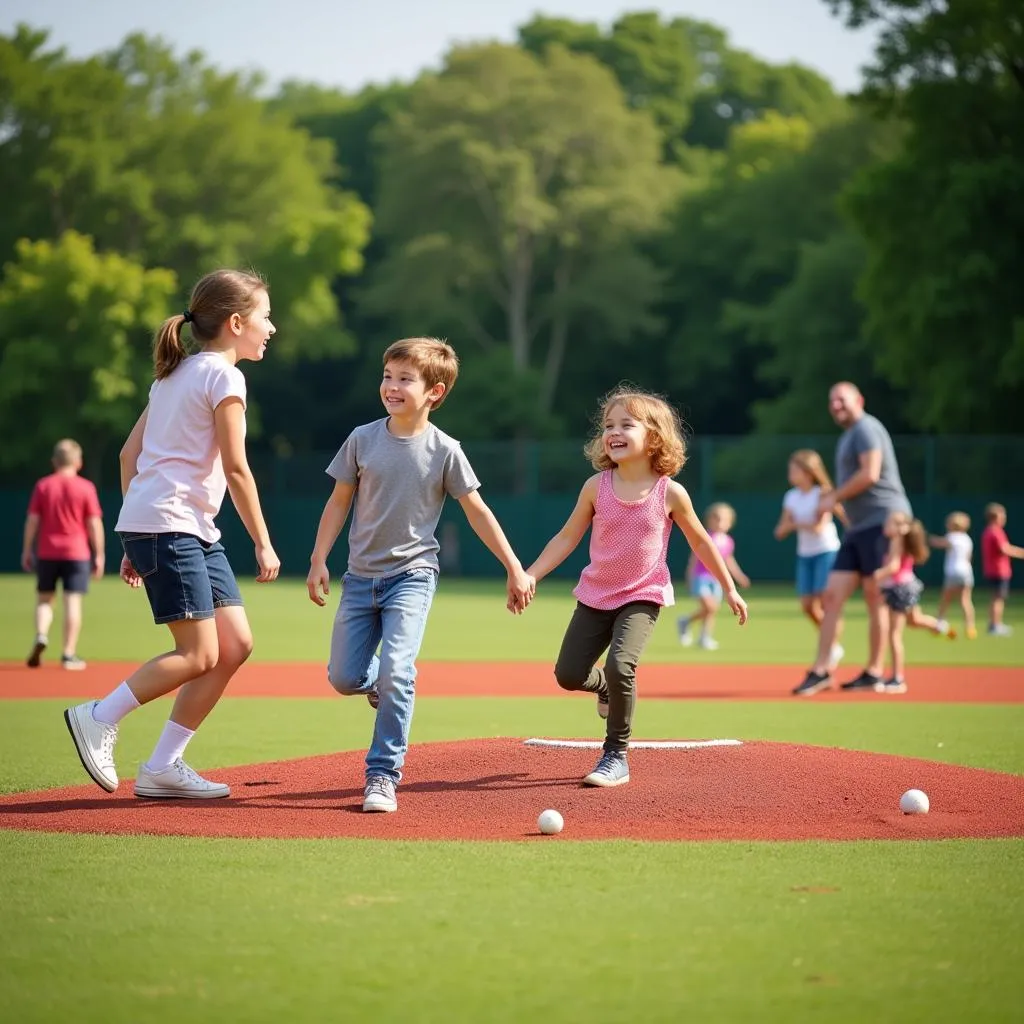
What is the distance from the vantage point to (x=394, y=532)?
7145mm

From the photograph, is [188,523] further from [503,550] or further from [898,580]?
[898,580]

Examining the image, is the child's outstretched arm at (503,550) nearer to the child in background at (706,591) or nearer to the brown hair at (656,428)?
the brown hair at (656,428)

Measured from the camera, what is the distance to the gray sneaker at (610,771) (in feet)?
24.1

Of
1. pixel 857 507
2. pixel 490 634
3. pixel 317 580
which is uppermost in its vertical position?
pixel 857 507

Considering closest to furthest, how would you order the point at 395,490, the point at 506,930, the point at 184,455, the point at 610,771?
the point at 506,930 < the point at 184,455 < the point at 395,490 < the point at 610,771

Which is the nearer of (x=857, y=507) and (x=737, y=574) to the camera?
(x=857, y=507)

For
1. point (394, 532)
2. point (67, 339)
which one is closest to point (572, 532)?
point (394, 532)

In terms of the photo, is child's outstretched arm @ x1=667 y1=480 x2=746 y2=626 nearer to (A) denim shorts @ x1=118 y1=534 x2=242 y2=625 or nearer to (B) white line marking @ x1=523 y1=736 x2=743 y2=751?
(B) white line marking @ x1=523 y1=736 x2=743 y2=751

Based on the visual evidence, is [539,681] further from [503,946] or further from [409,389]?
[503,946]

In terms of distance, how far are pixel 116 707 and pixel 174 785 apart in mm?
441

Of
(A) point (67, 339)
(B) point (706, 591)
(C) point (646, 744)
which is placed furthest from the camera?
(A) point (67, 339)

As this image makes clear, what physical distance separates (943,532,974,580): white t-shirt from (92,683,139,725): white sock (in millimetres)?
16797

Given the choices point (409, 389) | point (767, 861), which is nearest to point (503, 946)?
point (767, 861)

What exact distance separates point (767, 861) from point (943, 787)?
1.92m
